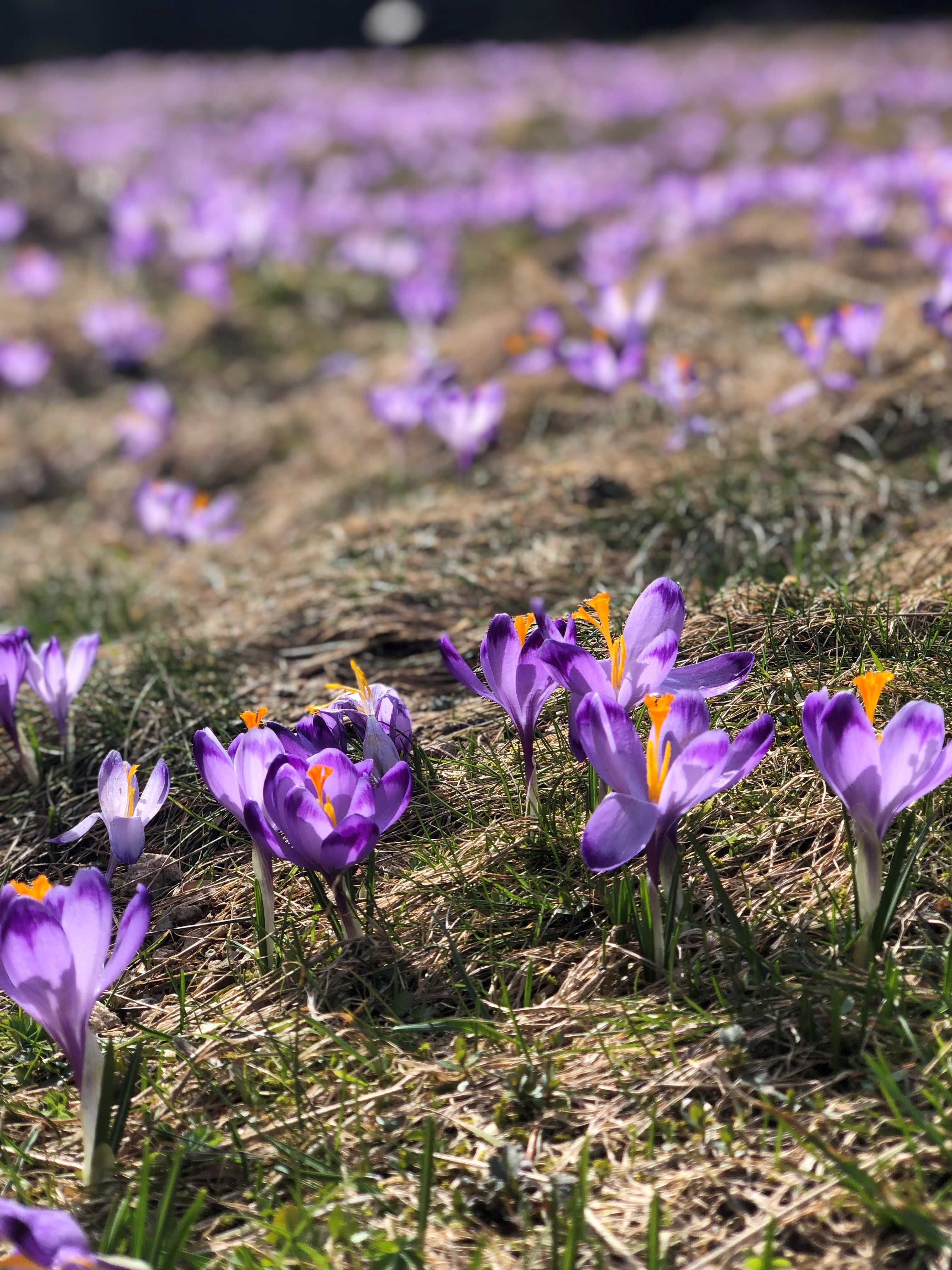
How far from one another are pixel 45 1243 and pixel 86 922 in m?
0.38

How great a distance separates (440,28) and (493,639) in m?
25.1

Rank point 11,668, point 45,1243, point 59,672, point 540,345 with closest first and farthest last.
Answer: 1. point 45,1243
2. point 11,668
3. point 59,672
4. point 540,345

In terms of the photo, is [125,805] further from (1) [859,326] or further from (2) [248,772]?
(1) [859,326]

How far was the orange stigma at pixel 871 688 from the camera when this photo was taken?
142 centimetres

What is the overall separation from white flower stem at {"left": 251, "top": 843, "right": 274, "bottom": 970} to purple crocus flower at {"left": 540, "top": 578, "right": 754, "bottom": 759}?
1.57 ft

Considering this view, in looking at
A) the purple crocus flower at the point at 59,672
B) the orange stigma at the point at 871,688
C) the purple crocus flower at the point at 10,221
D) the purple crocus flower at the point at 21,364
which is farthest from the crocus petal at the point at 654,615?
the purple crocus flower at the point at 10,221

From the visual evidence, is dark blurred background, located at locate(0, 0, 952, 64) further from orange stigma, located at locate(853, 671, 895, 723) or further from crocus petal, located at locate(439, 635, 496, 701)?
orange stigma, located at locate(853, 671, 895, 723)

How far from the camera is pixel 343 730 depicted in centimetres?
181

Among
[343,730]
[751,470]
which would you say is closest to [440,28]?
[751,470]

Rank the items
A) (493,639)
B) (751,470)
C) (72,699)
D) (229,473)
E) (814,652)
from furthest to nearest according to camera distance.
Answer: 1. (229,473)
2. (751,470)
3. (72,699)
4. (814,652)
5. (493,639)

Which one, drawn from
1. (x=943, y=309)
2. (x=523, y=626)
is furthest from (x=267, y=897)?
(x=943, y=309)

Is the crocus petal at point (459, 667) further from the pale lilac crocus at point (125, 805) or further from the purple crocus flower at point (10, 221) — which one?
the purple crocus flower at point (10, 221)

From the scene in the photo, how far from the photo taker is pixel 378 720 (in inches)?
72.4

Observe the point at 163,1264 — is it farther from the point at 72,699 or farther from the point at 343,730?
the point at 72,699
